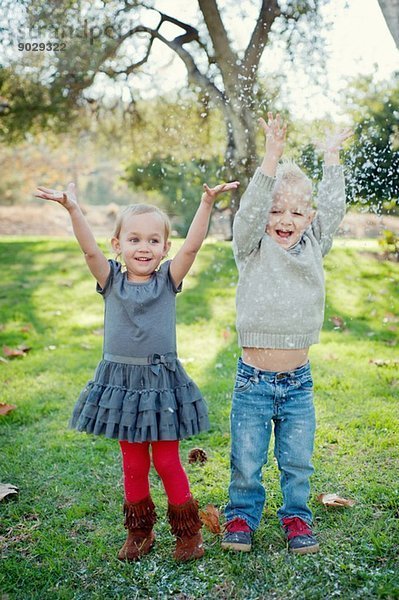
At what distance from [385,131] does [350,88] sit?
0.54 m

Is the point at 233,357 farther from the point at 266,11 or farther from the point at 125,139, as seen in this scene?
the point at 125,139

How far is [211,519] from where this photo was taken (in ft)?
8.25

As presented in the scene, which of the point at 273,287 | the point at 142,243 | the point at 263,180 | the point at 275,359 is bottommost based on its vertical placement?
the point at 275,359

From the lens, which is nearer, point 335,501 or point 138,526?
point 138,526

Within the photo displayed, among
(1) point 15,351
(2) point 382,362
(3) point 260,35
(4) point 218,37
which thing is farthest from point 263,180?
(4) point 218,37

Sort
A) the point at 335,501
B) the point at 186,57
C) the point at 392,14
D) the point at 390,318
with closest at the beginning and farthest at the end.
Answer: the point at 335,501
the point at 392,14
the point at 390,318
the point at 186,57

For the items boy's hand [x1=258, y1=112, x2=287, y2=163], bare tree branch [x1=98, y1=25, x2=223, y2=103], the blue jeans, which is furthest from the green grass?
bare tree branch [x1=98, y1=25, x2=223, y2=103]

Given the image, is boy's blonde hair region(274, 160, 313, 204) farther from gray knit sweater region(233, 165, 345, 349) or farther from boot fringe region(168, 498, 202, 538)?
boot fringe region(168, 498, 202, 538)

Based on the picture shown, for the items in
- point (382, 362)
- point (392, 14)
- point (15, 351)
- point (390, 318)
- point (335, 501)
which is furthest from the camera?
point (390, 318)

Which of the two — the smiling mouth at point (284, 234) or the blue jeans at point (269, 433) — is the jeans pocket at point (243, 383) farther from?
the smiling mouth at point (284, 234)

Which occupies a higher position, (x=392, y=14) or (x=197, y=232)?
(x=392, y=14)

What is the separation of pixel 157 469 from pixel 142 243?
816 mm

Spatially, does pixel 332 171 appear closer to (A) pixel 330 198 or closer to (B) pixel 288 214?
(A) pixel 330 198

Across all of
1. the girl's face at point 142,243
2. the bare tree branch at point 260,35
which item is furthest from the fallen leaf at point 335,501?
the bare tree branch at point 260,35
